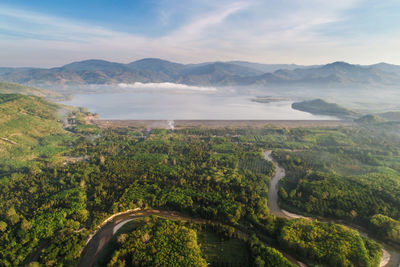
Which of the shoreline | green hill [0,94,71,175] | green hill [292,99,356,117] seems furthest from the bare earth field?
green hill [292,99,356,117]

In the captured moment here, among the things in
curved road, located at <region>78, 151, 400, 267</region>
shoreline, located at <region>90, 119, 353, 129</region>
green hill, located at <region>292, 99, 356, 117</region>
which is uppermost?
green hill, located at <region>292, 99, 356, 117</region>

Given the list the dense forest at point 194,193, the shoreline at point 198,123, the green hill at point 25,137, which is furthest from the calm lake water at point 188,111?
the dense forest at point 194,193

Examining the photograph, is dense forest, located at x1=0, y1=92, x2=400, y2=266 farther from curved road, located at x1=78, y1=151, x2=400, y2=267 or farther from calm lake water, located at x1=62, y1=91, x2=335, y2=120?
calm lake water, located at x1=62, y1=91, x2=335, y2=120

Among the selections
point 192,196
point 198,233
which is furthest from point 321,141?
point 198,233

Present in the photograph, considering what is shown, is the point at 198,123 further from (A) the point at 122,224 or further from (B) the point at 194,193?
(A) the point at 122,224

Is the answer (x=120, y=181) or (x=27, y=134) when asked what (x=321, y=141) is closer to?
(x=120, y=181)

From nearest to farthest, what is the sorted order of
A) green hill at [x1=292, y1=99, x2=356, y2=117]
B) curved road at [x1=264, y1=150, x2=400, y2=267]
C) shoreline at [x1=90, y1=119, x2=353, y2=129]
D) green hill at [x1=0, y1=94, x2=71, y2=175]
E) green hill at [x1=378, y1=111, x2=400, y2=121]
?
curved road at [x1=264, y1=150, x2=400, y2=267], green hill at [x1=0, y1=94, x2=71, y2=175], shoreline at [x1=90, y1=119, x2=353, y2=129], green hill at [x1=378, y1=111, x2=400, y2=121], green hill at [x1=292, y1=99, x2=356, y2=117]

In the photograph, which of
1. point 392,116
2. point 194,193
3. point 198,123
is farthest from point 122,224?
point 392,116
